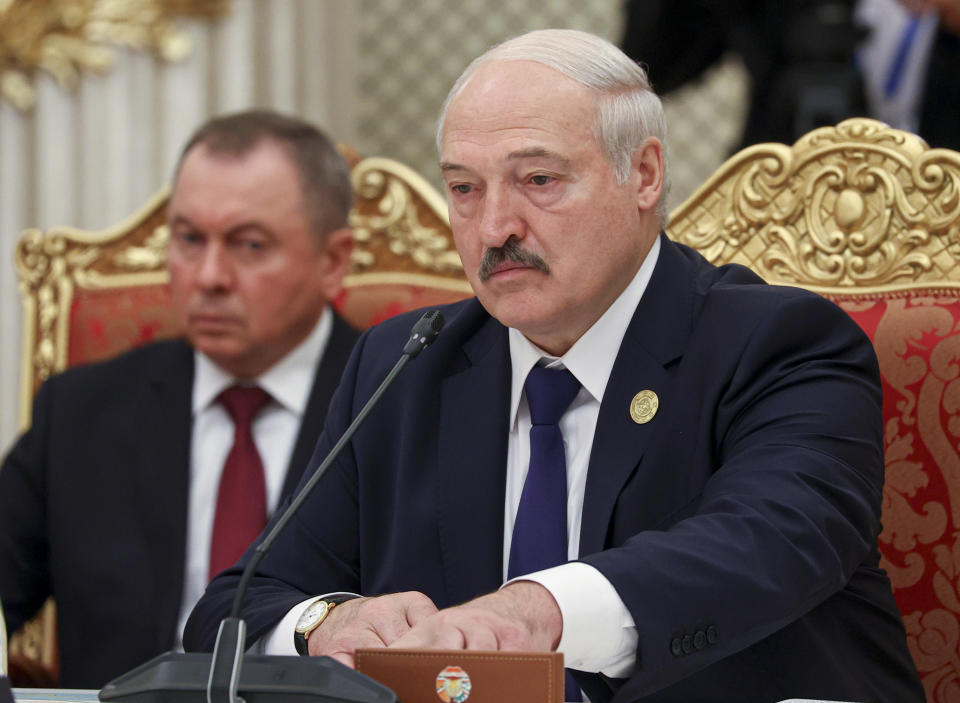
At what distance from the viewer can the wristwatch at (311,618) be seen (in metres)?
1.62

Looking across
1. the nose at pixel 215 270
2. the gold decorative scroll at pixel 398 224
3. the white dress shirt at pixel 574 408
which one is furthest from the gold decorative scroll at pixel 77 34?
the white dress shirt at pixel 574 408

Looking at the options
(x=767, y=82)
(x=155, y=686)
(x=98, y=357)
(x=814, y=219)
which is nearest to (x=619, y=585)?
(x=155, y=686)

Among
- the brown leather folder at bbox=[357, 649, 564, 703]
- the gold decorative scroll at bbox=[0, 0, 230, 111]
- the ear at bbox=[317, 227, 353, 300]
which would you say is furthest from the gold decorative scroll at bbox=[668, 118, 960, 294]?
the gold decorative scroll at bbox=[0, 0, 230, 111]

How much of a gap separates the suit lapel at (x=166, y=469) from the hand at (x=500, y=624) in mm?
1412

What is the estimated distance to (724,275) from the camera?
198 centimetres

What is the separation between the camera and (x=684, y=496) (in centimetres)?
171

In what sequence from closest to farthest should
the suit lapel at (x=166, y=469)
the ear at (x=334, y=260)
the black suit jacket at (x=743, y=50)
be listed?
the suit lapel at (x=166, y=469), the ear at (x=334, y=260), the black suit jacket at (x=743, y=50)

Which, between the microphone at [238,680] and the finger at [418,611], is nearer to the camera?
the microphone at [238,680]

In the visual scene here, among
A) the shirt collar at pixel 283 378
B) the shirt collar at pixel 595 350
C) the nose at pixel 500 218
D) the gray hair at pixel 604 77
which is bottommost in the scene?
the shirt collar at pixel 283 378

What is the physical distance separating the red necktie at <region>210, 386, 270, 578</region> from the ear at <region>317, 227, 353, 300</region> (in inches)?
10.3

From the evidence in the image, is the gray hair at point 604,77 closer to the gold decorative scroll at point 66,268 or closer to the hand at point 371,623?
the hand at point 371,623

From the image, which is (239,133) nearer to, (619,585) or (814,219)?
(814,219)

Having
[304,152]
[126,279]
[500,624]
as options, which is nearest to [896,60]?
[304,152]

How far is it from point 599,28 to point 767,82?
192 cm
